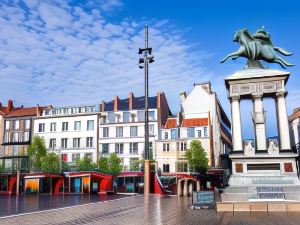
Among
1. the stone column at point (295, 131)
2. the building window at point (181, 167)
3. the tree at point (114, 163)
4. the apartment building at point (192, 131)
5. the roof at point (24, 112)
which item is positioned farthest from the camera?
the roof at point (24, 112)

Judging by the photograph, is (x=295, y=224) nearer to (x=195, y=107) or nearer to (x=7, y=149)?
(x=195, y=107)

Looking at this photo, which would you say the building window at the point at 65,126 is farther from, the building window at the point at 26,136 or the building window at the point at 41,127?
the building window at the point at 26,136

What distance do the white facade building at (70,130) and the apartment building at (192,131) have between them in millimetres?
12445

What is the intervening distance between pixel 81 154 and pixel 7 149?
1450 cm

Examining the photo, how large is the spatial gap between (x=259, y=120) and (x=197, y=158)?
1073 inches

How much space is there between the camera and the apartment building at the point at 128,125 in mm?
58312

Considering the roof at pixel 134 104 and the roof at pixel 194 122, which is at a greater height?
the roof at pixel 134 104

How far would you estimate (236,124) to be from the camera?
2330 cm

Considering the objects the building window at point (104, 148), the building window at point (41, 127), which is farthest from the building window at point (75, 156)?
the building window at point (41, 127)

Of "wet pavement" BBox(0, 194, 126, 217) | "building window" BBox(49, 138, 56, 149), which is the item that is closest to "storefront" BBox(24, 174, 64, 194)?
"wet pavement" BBox(0, 194, 126, 217)

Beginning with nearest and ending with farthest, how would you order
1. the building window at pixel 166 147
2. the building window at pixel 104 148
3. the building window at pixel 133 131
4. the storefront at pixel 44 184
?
the storefront at pixel 44 184
the building window at pixel 166 147
the building window at pixel 133 131
the building window at pixel 104 148

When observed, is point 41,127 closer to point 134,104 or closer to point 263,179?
point 134,104

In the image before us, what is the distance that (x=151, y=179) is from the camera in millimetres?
35938

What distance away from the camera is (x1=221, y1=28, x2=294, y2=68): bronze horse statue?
24.6 metres
